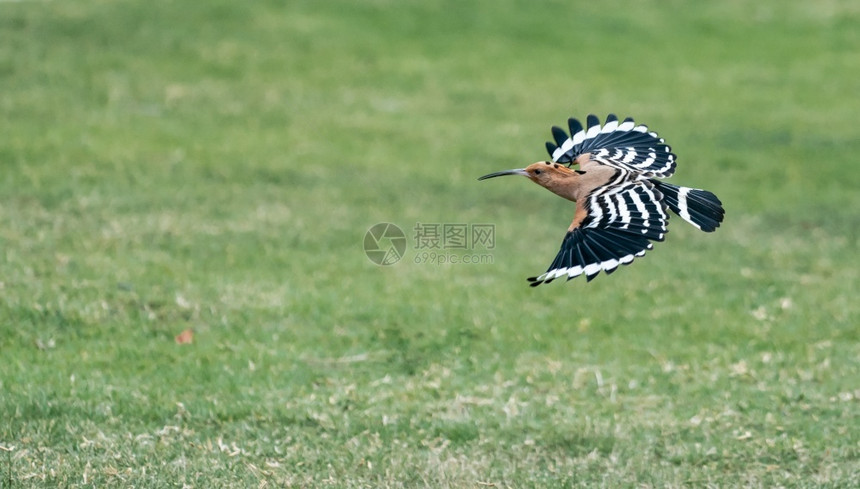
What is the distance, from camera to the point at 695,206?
6.29 meters

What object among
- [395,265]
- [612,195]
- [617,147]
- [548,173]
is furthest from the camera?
[395,265]

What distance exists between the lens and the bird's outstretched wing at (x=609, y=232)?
5492 mm

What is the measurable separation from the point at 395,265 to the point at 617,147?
5.02m

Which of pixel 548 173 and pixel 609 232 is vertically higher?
pixel 548 173

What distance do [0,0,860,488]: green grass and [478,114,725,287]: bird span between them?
172 cm

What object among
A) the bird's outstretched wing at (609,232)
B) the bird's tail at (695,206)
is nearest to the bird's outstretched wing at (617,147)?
the bird's tail at (695,206)

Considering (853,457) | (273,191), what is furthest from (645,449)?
(273,191)

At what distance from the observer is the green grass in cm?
745

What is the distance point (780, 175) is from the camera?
16094mm

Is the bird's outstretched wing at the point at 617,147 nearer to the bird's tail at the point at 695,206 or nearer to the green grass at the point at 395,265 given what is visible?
the bird's tail at the point at 695,206

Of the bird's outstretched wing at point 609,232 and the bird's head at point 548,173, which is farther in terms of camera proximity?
the bird's head at point 548,173

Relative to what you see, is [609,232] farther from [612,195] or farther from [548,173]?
[548,173]

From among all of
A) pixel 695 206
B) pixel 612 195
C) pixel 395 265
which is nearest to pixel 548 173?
pixel 612 195

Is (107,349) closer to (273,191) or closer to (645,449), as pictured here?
(645,449)
